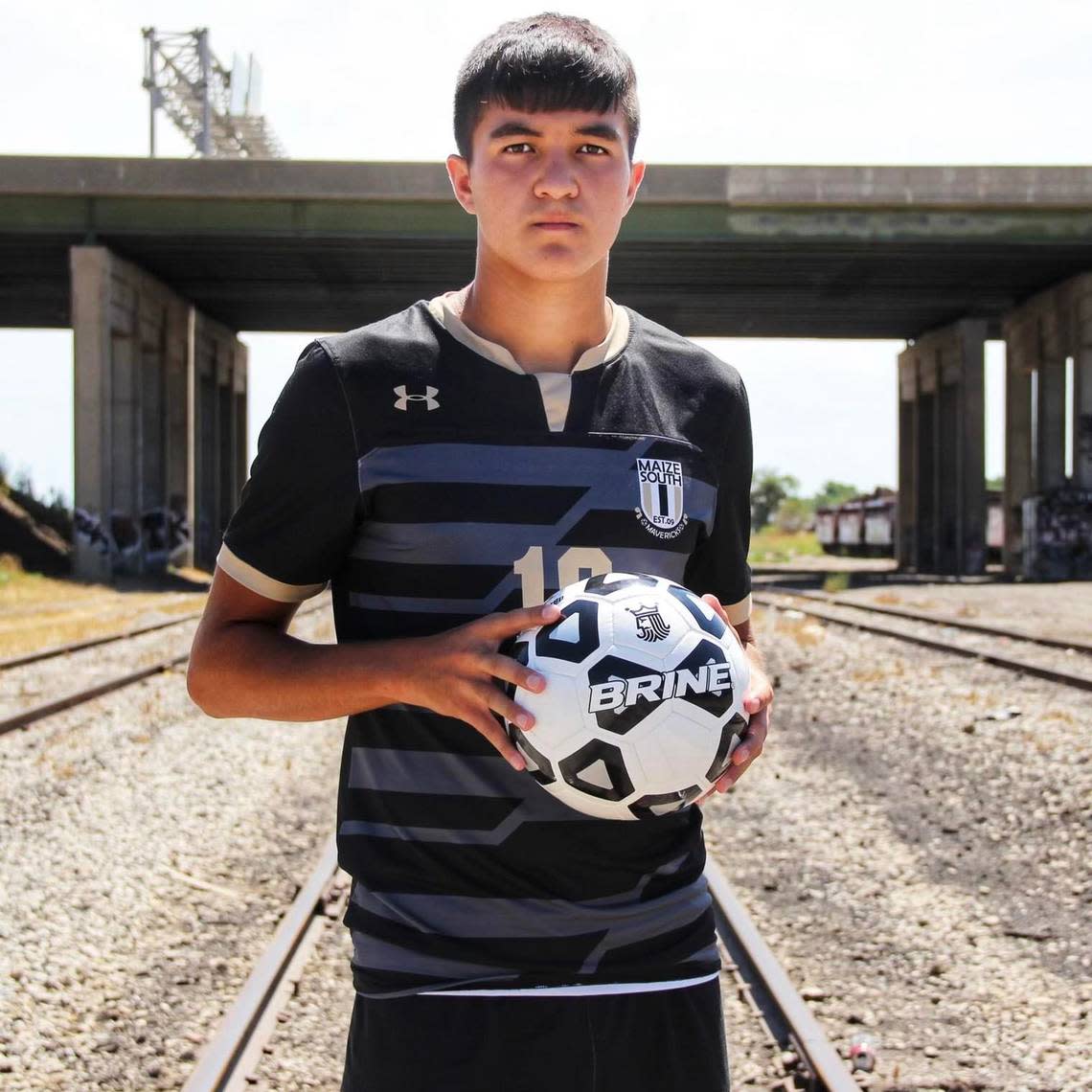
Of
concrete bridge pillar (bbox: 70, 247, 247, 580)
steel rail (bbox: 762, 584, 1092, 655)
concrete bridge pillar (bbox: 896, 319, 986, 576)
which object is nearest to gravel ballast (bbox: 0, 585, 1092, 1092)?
steel rail (bbox: 762, 584, 1092, 655)

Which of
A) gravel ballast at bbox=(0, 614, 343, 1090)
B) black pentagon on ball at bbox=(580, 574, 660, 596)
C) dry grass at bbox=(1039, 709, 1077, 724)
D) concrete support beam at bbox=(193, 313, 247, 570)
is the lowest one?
gravel ballast at bbox=(0, 614, 343, 1090)

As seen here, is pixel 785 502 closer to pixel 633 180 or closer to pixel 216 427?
pixel 216 427

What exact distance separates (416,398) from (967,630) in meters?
17.9

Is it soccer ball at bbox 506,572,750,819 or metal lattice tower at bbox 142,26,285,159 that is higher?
metal lattice tower at bbox 142,26,285,159


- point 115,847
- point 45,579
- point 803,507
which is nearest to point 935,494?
point 45,579

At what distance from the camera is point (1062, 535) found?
116 ft

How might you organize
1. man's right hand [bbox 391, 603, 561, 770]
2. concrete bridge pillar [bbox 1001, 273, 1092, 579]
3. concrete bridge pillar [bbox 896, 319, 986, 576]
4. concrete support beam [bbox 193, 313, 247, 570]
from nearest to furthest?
man's right hand [bbox 391, 603, 561, 770] < concrete bridge pillar [bbox 1001, 273, 1092, 579] < concrete bridge pillar [bbox 896, 319, 986, 576] < concrete support beam [bbox 193, 313, 247, 570]

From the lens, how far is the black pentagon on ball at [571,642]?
72.6 inches

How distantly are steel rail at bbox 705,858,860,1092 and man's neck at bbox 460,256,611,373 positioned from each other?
2.38 metres

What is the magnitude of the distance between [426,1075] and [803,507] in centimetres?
11422

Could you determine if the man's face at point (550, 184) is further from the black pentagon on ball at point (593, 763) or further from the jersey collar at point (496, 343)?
the black pentagon on ball at point (593, 763)

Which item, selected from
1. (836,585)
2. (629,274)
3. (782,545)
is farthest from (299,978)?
(782,545)

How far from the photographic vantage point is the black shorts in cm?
185

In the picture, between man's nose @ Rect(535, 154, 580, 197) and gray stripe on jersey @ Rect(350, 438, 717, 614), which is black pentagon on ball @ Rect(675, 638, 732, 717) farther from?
man's nose @ Rect(535, 154, 580, 197)
